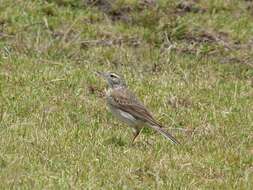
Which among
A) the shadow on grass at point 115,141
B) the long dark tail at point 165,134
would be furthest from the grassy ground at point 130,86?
the long dark tail at point 165,134

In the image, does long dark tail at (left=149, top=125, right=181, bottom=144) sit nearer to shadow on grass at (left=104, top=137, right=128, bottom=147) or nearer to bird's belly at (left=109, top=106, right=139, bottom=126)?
bird's belly at (left=109, top=106, right=139, bottom=126)

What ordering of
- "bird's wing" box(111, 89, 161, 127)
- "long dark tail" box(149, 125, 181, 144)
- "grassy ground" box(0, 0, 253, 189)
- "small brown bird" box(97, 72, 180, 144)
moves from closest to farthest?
"grassy ground" box(0, 0, 253, 189) < "long dark tail" box(149, 125, 181, 144) < "small brown bird" box(97, 72, 180, 144) < "bird's wing" box(111, 89, 161, 127)

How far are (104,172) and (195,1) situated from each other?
347 inches

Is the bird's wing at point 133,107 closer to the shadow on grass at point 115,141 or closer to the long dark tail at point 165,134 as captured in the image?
the long dark tail at point 165,134

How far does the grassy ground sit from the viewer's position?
9.47 meters

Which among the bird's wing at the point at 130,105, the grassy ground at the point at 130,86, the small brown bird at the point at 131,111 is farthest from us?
the bird's wing at the point at 130,105

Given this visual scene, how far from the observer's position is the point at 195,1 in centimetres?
1761

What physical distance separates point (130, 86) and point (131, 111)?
91.3 inches

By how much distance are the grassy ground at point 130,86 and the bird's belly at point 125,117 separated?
20 centimetres

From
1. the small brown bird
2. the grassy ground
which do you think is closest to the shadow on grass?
the grassy ground

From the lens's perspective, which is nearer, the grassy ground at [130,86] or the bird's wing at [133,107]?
the grassy ground at [130,86]

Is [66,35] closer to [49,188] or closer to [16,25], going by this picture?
[16,25]

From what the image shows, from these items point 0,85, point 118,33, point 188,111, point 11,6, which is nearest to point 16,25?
point 11,6

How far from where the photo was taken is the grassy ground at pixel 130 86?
31.1 feet
